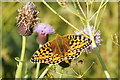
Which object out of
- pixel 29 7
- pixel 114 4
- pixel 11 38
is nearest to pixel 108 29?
pixel 114 4

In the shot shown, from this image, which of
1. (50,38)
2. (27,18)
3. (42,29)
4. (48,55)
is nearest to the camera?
(48,55)

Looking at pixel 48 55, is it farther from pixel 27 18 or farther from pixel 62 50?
pixel 27 18

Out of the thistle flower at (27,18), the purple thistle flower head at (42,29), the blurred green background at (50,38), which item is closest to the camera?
the thistle flower at (27,18)

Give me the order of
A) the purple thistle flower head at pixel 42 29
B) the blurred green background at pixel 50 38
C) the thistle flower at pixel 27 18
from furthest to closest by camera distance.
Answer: the blurred green background at pixel 50 38
the purple thistle flower head at pixel 42 29
the thistle flower at pixel 27 18

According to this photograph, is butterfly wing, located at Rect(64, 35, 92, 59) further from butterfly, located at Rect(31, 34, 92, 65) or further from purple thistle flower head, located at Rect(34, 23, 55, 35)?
purple thistle flower head, located at Rect(34, 23, 55, 35)

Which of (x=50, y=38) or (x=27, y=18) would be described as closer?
(x=27, y=18)

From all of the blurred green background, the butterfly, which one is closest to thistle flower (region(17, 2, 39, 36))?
the butterfly

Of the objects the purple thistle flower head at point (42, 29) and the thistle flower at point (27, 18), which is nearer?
the thistle flower at point (27, 18)

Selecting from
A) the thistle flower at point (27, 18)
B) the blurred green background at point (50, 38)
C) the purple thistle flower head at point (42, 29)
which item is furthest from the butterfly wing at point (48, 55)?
the blurred green background at point (50, 38)

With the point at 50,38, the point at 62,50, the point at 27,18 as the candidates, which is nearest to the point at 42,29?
the point at 27,18

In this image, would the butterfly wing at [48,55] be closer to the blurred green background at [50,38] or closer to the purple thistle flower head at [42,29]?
the purple thistle flower head at [42,29]
